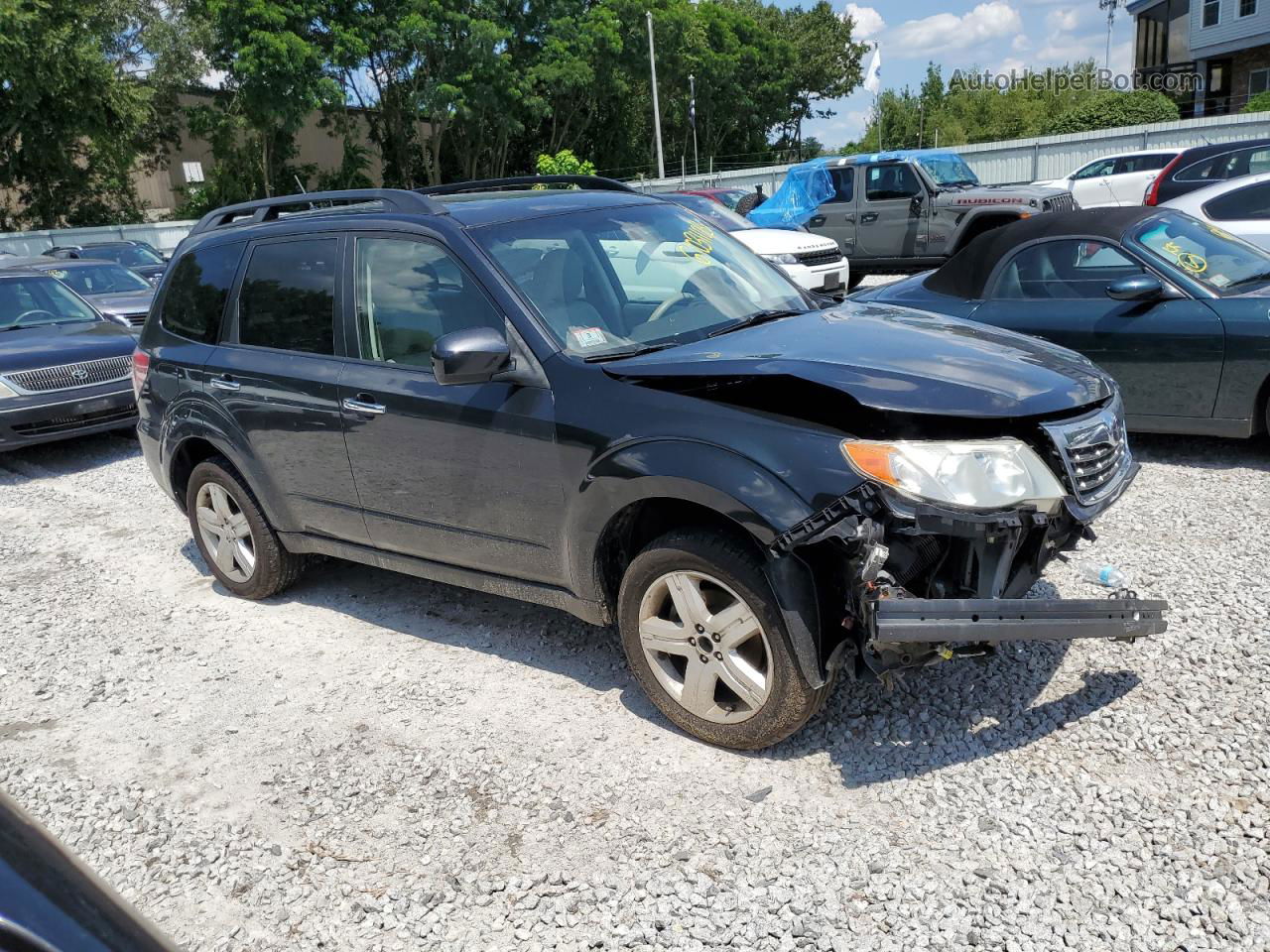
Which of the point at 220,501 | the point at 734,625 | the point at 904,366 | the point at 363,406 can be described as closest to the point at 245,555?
the point at 220,501

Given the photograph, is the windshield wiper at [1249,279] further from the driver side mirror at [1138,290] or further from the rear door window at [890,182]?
the rear door window at [890,182]

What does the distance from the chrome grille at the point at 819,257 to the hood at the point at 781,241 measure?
4cm

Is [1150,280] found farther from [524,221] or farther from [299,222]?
[299,222]

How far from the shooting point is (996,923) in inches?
107

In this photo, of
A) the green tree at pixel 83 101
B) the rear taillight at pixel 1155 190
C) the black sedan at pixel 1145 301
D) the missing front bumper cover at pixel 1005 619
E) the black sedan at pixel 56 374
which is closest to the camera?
the missing front bumper cover at pixel 1005 619

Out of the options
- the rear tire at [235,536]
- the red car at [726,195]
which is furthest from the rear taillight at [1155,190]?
the rear tire at [235,536]

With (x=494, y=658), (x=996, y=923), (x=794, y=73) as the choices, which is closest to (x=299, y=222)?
(x=494, y=658)

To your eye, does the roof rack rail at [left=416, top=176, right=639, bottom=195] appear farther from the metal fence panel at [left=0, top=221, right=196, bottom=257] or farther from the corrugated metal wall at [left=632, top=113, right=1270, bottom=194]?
the metal fence panel at [left=0, top=221, right=196, bottom=257]

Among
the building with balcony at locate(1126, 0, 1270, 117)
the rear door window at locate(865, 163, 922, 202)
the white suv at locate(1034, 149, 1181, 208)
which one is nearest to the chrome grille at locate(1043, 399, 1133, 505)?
the rear door window at locate(865, 163, 922, 202)

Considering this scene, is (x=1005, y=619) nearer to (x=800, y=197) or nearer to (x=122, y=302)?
(x=122, y=302)

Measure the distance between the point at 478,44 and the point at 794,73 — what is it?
1240 inches

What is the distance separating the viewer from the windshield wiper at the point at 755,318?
13.4 ft

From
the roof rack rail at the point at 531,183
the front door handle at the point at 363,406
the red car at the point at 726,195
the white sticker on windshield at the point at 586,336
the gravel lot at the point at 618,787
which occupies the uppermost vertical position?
the roof rack rail at the point at 531,183

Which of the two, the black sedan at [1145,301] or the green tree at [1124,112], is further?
the green tree at [1124,112]
